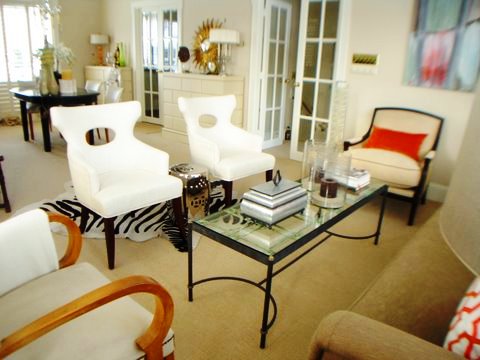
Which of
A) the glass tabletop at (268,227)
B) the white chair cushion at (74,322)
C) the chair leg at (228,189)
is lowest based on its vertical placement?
the chair leg at (228,189)

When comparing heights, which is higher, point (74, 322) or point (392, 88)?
point (392, 88)

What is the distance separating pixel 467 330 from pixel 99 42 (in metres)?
7.61

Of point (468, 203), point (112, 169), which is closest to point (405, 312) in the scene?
point (468, 203)

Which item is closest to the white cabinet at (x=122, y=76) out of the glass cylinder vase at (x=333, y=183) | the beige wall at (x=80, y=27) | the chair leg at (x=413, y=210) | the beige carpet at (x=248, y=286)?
the beige wall at (x=80, y=27)

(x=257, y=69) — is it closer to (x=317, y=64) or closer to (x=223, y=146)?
(x=317, y=64)

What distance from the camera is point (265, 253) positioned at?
1623 mm

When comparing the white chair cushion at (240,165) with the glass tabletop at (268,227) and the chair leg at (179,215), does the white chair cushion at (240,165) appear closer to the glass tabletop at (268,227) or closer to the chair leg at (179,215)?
the chair leg at (179,215)

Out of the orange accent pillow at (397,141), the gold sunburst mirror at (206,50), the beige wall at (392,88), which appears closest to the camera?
the orange accent pillow at (397,141)

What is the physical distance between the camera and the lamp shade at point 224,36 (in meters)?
4.73

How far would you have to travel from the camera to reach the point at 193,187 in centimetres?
281

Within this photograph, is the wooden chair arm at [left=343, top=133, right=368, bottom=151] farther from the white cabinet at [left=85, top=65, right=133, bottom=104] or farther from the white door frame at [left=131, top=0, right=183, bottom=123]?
the white cabinet at [left=85, top=65, right=133, bottom=104]

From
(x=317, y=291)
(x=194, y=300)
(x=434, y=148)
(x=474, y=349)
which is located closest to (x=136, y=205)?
(x=194, y=300)

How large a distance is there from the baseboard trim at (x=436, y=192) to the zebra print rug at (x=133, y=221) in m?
2.11

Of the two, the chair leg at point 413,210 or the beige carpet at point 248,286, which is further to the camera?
the chair leg at point 413,210
